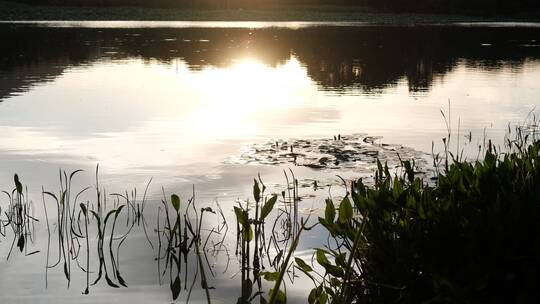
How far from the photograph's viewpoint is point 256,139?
1808 cm

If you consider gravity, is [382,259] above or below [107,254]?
above

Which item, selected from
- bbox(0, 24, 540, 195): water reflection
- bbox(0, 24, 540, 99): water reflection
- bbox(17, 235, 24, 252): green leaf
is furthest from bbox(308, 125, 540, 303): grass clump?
bbox(0, 24, 540, 99): water reflection

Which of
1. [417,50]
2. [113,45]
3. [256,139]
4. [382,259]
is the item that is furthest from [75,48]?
[382,259]

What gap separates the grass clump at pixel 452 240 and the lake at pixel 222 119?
2448 millimetres

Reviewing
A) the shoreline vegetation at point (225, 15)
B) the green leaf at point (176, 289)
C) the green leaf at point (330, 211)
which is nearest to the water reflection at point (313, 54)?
the green leaf at point (176, 289)

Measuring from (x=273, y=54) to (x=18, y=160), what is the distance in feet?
105

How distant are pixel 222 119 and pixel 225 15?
98100mm

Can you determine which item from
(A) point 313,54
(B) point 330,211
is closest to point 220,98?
(A) point 313,54

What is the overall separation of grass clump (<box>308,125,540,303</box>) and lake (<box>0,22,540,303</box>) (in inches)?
96.4

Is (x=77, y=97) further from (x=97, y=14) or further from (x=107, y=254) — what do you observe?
(x=97, y=14)

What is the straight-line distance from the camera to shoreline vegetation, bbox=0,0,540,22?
106625mm

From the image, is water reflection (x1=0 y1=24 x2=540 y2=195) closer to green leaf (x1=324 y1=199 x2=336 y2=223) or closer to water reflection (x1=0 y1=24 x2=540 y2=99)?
water reflection (x1=0 y1=24 x2=540 y2=99)

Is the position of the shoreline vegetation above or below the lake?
above

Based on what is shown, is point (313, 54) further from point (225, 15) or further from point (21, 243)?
point (225, 15)
